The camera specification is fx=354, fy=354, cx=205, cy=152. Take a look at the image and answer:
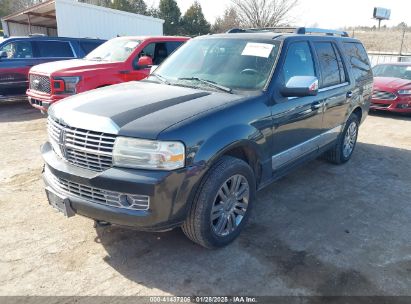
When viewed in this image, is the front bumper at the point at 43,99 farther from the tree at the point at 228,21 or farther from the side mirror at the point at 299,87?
the tree at the point at 228,21

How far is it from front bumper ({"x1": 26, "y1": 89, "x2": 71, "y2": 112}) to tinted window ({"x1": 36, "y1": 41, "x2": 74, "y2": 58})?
2795mm

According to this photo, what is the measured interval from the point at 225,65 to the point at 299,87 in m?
0.83

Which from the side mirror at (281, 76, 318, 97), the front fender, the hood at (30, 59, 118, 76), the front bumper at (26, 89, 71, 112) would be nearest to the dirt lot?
the front fender

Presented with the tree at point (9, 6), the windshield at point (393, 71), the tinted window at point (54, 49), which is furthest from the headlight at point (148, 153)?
the tree at point (9, 6)

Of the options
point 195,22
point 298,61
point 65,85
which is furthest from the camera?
point 195,22

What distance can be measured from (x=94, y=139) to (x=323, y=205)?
2.79 metres

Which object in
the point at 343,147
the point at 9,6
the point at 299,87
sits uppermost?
the point at 9,6

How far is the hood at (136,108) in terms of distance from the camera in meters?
2.67

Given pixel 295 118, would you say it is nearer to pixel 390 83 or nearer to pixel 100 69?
pixel 100 69

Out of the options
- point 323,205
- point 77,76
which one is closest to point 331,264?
point 323,205

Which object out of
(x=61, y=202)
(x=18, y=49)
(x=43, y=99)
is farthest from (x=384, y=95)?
(x=18, y=49)

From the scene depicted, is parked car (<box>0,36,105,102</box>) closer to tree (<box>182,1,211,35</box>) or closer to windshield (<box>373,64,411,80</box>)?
windshield (<box>373,64,411,80</box>)

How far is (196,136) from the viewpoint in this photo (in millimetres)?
2711

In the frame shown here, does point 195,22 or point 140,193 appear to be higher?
point 195,22
